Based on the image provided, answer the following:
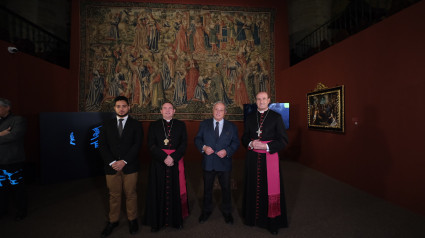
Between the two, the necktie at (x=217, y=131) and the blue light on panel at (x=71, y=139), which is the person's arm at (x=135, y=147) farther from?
the blue light on panel at (x=71, y=139)

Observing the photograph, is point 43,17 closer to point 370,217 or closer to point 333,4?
point 370,217

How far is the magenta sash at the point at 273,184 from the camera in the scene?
8.96 feet

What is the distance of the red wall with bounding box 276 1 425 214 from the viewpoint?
130 inches

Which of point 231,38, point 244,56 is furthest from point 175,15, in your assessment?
point 244,56

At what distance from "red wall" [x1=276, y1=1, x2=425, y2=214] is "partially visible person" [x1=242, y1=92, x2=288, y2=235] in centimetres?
247

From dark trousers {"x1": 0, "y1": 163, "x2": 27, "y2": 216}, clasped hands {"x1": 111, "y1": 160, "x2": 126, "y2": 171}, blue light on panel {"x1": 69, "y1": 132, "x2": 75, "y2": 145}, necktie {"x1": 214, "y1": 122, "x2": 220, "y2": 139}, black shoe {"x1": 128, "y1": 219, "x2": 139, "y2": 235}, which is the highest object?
necktie {"x1": 214, "y1": 122, "x2": 220, "y2": 139}

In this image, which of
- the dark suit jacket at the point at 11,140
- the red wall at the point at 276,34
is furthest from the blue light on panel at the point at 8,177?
the red wall at the point at 276,34

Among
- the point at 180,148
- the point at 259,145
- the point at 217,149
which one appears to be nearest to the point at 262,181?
the point at 259,145

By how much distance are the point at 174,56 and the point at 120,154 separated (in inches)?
223

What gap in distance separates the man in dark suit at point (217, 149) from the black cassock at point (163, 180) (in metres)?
0.38

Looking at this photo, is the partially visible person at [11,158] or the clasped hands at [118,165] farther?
the partially visible person at [11,158]

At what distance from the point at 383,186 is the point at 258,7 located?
7130mm

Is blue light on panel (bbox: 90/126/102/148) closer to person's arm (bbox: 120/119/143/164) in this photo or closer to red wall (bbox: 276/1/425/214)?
person's arm (bbox: 120/119/143/164)

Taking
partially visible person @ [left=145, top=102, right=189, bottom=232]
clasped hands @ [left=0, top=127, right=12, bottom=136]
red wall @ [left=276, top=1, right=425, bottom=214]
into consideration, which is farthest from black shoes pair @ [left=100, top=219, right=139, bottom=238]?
red wall @ [left=276, top=1, right=425, bottom=214]
